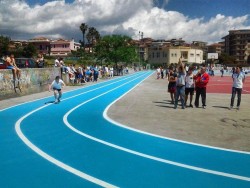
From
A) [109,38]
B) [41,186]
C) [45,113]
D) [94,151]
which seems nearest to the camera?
[41,186]

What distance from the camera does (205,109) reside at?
547 inches

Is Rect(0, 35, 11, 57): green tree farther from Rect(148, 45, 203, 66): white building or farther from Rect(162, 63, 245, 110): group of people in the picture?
Rect(162, 63, 245, 110): group of people

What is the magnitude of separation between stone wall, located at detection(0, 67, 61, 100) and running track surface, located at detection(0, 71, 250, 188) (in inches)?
316

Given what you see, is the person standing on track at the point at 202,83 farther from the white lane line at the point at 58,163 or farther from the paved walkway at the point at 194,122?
the white lane line at the point at 58,163

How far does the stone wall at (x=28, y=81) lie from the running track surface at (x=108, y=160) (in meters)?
8.03

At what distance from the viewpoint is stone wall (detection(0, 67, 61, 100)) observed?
17.7 metres

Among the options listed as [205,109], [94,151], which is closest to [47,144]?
[94,151]

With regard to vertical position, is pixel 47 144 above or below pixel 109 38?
below

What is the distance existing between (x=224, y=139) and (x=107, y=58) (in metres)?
50.6

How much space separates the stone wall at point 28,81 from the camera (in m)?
17.7

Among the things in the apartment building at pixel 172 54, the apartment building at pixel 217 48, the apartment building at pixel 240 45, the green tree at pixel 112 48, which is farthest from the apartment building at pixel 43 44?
the apartment building at pixel 217 48

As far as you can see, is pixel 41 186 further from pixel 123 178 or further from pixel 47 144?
pixel 47 144

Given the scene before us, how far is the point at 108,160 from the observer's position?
6637 mm

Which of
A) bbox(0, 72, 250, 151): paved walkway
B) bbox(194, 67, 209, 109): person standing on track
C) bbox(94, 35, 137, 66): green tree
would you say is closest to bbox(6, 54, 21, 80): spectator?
bbox(0, 72, 250, 151): paved walkway
